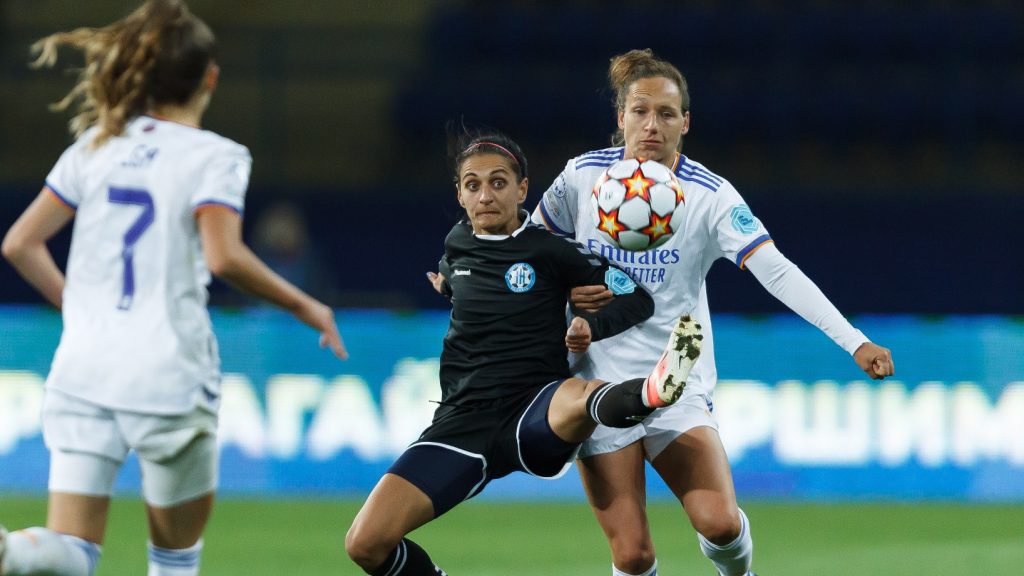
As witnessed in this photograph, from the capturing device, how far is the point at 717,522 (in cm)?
488

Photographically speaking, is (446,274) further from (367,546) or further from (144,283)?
(144,283)

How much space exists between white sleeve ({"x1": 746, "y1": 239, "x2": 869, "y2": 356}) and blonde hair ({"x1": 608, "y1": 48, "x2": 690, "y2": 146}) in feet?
2.11

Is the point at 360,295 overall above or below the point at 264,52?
below

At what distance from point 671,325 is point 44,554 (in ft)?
7.74

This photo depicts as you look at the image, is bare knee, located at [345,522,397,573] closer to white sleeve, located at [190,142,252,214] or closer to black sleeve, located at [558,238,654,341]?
black sleeve, located at [558,238,654,341]

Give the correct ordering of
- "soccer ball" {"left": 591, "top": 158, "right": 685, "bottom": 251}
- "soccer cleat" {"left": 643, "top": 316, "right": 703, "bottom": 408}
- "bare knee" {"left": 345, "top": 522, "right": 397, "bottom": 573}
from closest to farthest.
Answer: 1. "soccer cleat" {"left": 643, "top": 316, "right": 703, "bottom": 408}
2. "bare knee" {"left": 345, "top": 522, "right": 397, "bottom": 573}
3. "soccer ball" {"left": 591, "top": 158, "right": 685, "bottom": 251}

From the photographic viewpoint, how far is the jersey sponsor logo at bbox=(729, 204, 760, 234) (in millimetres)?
5082

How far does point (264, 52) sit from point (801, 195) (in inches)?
222

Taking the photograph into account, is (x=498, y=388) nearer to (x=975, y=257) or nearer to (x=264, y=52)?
(x=975, y=257)

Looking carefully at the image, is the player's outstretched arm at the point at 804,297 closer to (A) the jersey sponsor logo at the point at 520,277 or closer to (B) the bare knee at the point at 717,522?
(B) the bare knee at the point at 717,522

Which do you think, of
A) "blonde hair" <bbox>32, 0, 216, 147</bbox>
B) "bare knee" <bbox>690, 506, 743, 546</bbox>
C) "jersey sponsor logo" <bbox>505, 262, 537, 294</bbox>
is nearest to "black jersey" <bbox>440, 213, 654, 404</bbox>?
"jersey sponsor logo" <bbox>505, 262, 537, 294</bbox>

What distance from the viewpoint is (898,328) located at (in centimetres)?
1048

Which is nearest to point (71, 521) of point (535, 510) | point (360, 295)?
point (535, 510)

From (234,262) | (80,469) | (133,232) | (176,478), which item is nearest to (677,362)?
(234,262)
